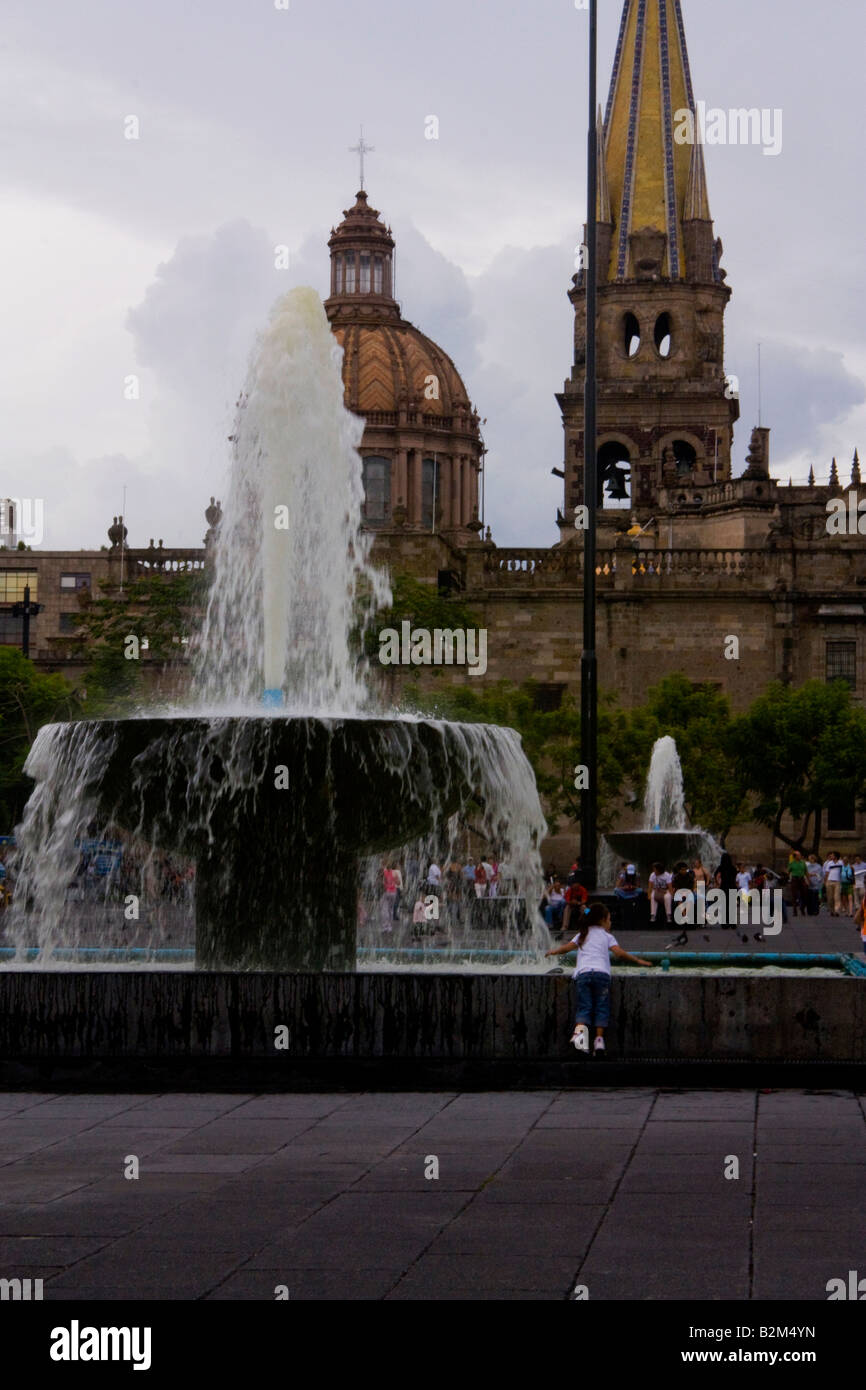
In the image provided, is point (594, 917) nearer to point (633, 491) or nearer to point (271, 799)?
point (271, 799)

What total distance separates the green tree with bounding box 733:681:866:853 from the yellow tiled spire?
34.5 meters

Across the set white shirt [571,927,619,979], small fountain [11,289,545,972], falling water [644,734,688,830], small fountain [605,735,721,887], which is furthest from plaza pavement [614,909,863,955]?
falling water [644,734,688,830]

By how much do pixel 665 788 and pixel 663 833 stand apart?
1433 centimetres

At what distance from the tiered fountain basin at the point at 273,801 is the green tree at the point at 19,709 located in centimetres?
3824

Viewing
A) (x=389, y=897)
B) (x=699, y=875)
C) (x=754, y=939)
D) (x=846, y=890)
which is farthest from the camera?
(x=846, y=890)

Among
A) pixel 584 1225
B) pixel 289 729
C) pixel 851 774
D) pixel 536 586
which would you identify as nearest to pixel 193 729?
pixel 289 729

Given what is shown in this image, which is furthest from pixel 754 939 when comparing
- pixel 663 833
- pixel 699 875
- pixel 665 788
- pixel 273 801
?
pixel 665 788

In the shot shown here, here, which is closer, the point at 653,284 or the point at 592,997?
the point at 592,997

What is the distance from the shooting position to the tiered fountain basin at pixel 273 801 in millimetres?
13234

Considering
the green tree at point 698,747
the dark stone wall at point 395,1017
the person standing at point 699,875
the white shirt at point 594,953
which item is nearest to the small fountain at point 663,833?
the person standing at point 699,875

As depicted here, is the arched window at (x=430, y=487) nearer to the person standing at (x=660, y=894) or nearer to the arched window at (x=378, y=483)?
the arched window at (x=378, y=483)

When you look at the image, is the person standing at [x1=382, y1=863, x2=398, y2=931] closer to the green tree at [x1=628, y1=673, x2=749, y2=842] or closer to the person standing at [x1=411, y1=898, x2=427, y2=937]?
the person standing at [x1=411, y1=898, x2=427, y2=937]

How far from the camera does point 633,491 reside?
8375 cm
